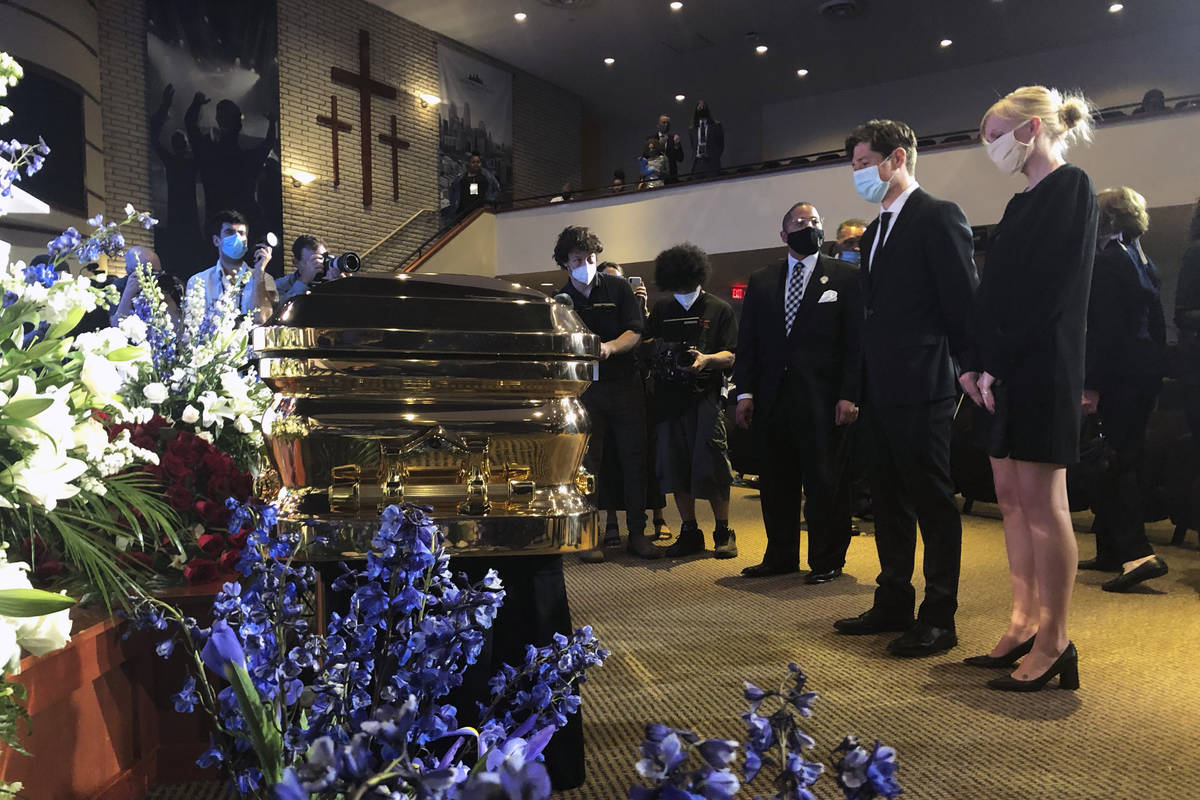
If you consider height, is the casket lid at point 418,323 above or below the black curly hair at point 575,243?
below

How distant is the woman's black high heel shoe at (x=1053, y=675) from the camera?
2.09m

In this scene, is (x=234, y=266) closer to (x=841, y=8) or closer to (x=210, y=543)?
(x=210, y=543)

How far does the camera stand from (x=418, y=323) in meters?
1.20

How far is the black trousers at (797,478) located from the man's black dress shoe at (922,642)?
90 cm

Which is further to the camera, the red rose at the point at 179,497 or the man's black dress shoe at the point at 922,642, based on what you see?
the man's black dress shoe at the point at 922,642

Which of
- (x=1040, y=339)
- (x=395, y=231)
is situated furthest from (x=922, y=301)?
(x=395, y=231)

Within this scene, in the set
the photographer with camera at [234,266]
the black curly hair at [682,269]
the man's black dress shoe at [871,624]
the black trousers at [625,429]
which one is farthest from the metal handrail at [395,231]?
the man's black dress shoe at [871,624]

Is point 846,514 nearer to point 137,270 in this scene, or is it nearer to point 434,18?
point 137,270

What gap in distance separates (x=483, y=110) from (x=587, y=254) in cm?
1049

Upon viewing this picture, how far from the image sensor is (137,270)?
190 cm

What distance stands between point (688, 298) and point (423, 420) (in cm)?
Result: 304

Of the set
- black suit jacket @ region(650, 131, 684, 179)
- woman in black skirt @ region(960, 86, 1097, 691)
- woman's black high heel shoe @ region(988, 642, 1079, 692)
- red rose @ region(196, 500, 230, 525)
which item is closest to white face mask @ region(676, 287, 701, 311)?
woman in black skirt @ region(960, 86, 1097, 691)

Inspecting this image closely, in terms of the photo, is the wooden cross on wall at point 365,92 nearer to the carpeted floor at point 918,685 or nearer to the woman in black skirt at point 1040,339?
the carpeted floor at point 918,685

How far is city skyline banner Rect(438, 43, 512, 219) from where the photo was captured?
508 inches
